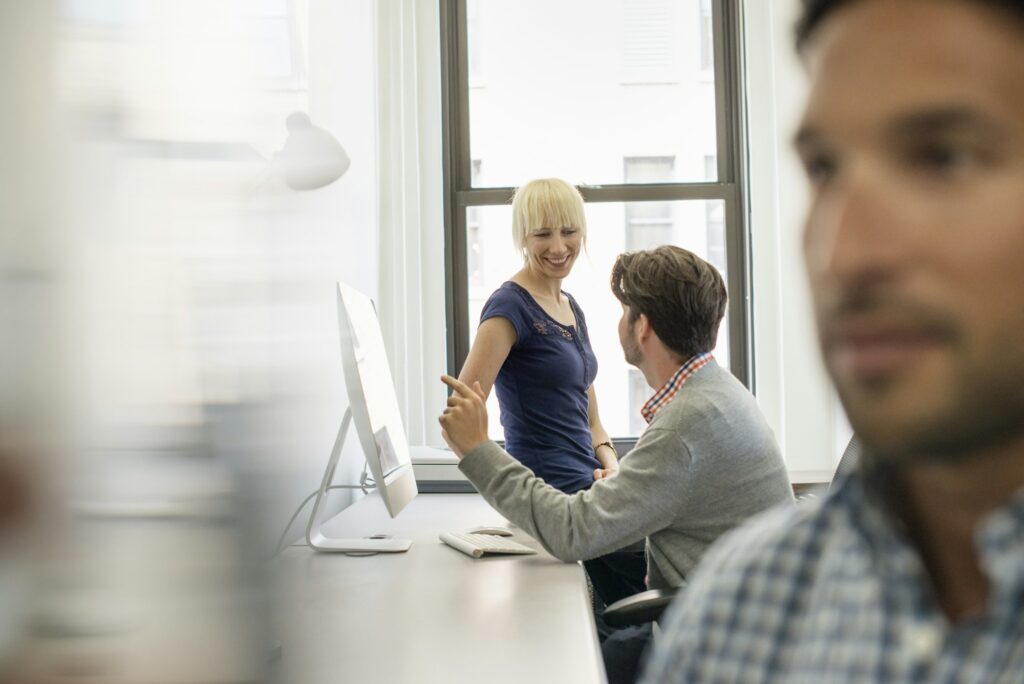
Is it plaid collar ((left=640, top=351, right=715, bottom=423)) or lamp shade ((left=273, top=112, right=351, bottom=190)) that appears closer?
plaid collar ((left=640, top=351, right=715, bottom=423))

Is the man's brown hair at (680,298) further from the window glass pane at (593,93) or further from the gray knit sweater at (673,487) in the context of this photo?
the window glass pane at (593,93)

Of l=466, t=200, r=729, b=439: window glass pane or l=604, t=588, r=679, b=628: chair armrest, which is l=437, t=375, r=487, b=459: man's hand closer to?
l=604, t=588, r=679, b=628: chair armrest

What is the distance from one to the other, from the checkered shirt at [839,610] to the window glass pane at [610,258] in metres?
3.01

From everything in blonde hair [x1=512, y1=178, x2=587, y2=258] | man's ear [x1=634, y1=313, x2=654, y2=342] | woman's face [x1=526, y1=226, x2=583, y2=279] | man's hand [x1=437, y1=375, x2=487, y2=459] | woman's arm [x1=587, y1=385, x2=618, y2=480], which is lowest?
woman's arm [x1=587, y1=385, x2=618, y2=480]

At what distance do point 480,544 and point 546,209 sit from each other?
0.91 metres

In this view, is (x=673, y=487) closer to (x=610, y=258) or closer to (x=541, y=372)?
(x=541, y=372)

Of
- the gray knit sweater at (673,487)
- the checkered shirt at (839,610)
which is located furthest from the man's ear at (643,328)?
the checkered shirt at (839,610)

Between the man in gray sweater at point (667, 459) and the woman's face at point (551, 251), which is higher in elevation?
the woman's face at point (551, 251)

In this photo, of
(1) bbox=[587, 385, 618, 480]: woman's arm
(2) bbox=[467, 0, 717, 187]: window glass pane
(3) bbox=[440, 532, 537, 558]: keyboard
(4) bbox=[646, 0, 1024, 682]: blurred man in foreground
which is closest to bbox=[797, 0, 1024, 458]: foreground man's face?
(4) bbox=[646, 0, 1024, 682]: blurred man in foreground

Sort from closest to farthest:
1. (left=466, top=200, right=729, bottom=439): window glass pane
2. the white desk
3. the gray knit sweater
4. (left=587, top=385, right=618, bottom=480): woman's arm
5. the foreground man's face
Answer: the foreground man's face, the white desk, the gray knit sweater, (left=587, top=385, right=618, bottom=480): woman's arm, (left=466, top=200, right=729, bottom=439): window glass pane

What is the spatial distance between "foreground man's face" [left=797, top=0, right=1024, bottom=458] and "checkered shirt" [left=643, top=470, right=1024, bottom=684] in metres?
0.07

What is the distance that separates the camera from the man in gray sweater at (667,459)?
1601 mm

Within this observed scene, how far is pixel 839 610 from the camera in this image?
427 mm

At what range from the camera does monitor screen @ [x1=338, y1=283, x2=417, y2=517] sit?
1.68 metres
